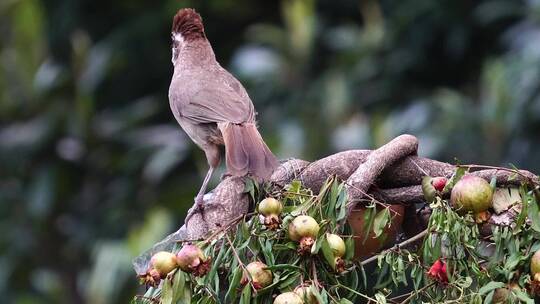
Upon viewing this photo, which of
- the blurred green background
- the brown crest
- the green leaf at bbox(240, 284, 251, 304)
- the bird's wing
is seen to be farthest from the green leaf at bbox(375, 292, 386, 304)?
the blurred green background

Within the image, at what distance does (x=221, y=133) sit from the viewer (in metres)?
3.56

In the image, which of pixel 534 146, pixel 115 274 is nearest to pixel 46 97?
pixel 115 274

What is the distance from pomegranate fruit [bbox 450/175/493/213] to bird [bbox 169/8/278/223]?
40.4 inches

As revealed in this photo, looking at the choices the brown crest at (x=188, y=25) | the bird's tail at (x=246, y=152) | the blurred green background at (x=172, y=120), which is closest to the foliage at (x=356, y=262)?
the bird's tail at (x=246, y=152)

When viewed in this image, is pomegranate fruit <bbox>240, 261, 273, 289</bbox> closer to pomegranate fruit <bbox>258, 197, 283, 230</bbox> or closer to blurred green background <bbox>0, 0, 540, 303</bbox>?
pomegranate fruit <bbox>258, 197, 283, 230</bbox>

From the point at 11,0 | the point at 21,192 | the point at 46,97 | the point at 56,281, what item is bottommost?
the point at 56,281

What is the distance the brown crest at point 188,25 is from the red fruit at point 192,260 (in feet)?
6.19

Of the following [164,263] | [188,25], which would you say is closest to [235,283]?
[164,263]

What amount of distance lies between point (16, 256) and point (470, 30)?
3.65 metres

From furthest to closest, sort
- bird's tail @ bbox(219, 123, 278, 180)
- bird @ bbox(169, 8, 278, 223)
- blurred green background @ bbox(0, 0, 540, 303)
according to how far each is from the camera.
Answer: blurred green background @ bbox(0, 0, 540, 303)
bird @ bbox(169, 8, 278, 223)
bird's tail @ bbox(219, 123, 278, 180)

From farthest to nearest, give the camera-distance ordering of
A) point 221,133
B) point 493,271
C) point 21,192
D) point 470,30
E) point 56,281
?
point 470,30 → point 21,192 → point 56,281 → point 221,133 → point 493,271

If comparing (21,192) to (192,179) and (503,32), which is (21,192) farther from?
(503,32)

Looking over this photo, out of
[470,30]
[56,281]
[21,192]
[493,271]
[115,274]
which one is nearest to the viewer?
[493,271]

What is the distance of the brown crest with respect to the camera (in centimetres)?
383
